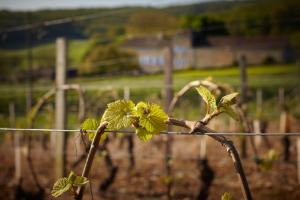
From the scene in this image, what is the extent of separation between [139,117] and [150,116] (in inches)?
2.0

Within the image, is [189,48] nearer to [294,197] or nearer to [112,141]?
[112,141]

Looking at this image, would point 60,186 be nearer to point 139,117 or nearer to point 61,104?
point 139,117

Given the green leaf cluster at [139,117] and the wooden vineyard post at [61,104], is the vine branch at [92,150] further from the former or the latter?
the wooden vineyard post at [61,104]

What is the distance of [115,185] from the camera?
16.5 ft

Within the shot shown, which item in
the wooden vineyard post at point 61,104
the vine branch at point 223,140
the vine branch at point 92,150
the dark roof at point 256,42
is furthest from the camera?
the dark roof at point 256,42

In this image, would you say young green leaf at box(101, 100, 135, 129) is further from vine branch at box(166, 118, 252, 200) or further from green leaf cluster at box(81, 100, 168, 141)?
vine branch at box(166, 118, 252, 200)

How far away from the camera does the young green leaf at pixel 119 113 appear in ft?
5.29

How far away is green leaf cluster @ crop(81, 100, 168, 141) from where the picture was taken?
1.61 meters

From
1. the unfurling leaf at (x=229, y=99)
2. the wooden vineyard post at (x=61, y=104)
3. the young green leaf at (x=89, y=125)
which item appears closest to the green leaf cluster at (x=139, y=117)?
the young green leaf at (x=89, y=125)

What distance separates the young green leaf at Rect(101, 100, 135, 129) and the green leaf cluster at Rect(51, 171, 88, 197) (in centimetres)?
26

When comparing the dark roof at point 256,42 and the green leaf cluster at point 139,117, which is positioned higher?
the dark roof at point 256,42

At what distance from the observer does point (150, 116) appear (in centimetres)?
162

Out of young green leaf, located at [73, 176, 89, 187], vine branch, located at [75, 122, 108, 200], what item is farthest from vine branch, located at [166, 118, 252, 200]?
young green leaf, located at [73, 176, 89, 187]

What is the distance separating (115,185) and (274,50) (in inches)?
1429
